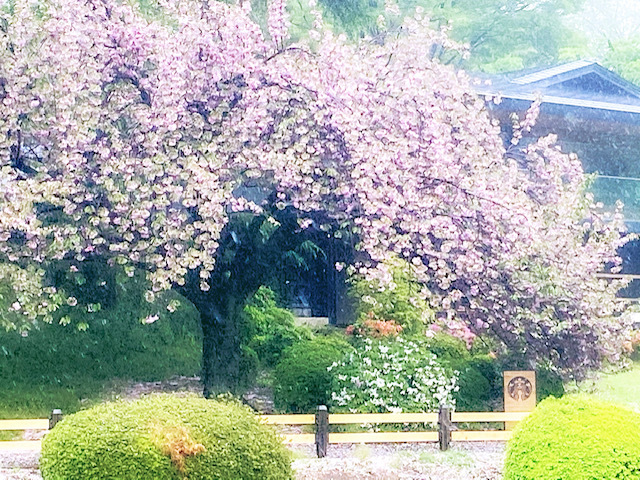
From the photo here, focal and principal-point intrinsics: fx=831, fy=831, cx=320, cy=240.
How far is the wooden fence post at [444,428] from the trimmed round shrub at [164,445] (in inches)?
235

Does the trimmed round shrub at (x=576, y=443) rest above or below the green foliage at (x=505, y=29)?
below

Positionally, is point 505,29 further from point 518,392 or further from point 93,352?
point 518,392

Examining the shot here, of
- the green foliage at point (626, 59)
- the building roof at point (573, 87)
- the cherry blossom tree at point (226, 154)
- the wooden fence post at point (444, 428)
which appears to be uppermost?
the green foliage at point (626, 59)

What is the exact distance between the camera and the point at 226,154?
469 inches

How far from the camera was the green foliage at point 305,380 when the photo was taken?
14.1m

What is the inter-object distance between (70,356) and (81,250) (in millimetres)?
6772

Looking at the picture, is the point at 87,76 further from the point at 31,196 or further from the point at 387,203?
the point at 387,203

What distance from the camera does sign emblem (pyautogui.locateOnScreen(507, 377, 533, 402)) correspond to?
13.8 meters

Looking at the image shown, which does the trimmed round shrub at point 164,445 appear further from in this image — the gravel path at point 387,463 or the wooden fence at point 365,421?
the wooden fence at point 365,421

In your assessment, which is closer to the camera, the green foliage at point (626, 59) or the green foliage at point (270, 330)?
the green foliage at point (270, 330)

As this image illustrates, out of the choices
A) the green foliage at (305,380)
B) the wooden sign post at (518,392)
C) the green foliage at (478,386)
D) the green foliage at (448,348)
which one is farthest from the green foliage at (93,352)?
the wooden sign post at (518,392)

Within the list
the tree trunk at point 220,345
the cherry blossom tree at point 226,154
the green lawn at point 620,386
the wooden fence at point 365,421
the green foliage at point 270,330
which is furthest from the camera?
the green foliage at point 270,330

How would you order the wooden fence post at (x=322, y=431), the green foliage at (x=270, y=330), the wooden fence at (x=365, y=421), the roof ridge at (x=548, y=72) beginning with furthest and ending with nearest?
1. the roof ridge at (x=548, y=72)
2. the green foliage at (x=270, y=330)
3. the wooden fence post at (x=322, y=431)
4. the wooden fence at (x=365, y=421)

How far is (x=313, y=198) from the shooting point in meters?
12.3
